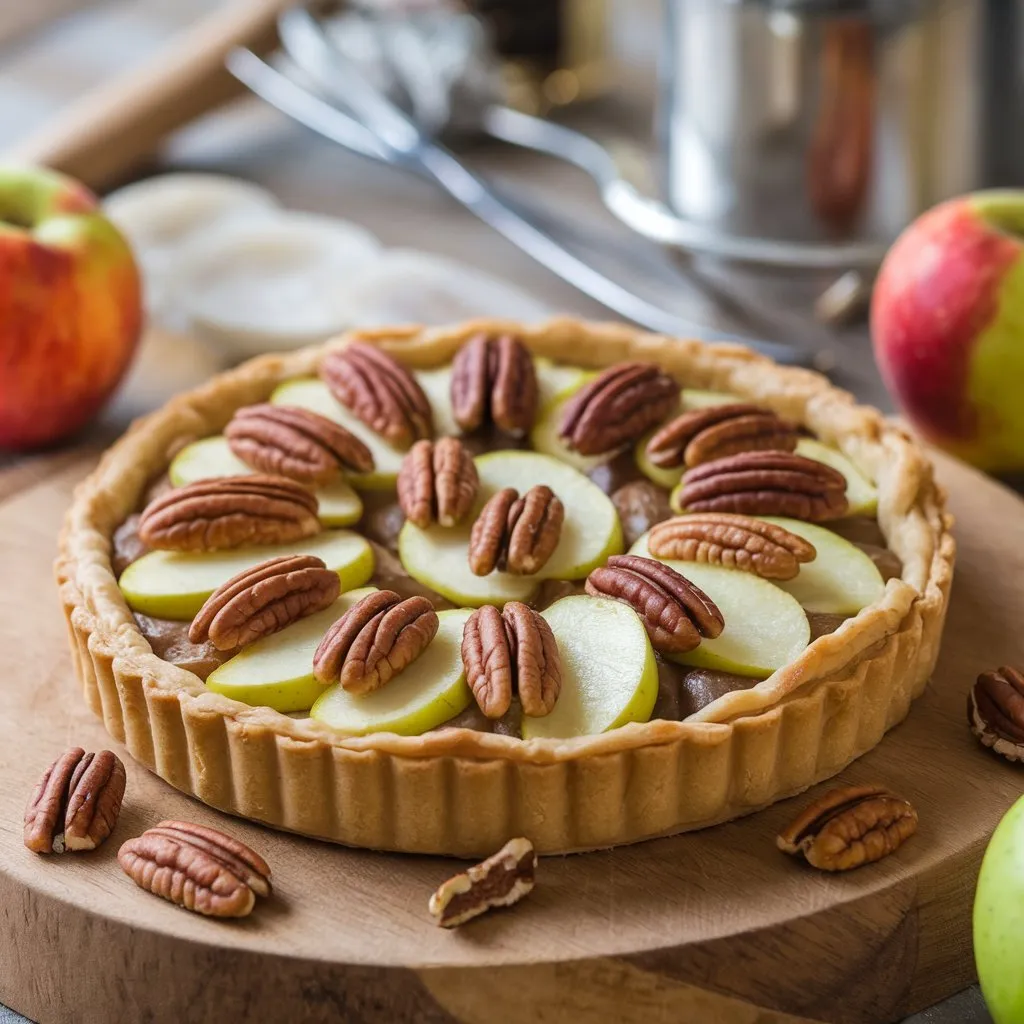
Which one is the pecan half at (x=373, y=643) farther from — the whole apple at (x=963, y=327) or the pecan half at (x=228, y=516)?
the whole apple at (x=963, y=327)

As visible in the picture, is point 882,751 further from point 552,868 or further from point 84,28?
point 84,28

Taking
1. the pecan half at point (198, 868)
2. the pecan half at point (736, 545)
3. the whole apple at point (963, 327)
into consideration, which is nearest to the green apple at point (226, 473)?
the pecan half at point (736, 545)

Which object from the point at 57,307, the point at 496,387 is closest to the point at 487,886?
the point at 496,387

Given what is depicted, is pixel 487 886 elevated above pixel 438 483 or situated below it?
below

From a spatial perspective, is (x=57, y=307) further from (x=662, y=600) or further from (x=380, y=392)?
(x=662, y=600)

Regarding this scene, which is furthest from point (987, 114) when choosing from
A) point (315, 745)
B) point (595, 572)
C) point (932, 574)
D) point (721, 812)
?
point (315, 745)

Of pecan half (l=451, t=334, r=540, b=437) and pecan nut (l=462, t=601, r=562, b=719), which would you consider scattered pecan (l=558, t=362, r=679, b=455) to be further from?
pecan nut (l=462, t=601, r=562, b=719)
